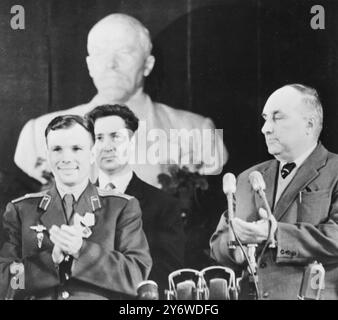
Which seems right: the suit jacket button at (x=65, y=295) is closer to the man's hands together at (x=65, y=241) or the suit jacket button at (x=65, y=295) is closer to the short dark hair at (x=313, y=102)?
the man's hands together at (x=65, y=241)

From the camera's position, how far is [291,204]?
14.7ft

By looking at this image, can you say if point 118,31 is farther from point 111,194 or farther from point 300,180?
point 300,180

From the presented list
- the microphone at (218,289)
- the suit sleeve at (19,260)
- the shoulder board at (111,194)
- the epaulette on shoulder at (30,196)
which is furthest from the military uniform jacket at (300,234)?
the epaulette on shoulder at (30,196)

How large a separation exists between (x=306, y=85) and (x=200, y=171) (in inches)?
34.1

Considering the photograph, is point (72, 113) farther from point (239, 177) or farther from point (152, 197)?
point (239, 177)

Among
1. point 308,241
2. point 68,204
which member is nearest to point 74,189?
point 68,204

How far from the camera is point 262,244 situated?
4.47m

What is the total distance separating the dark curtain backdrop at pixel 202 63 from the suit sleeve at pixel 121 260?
0.60m

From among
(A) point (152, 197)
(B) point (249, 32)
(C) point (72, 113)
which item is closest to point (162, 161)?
(A) point (152, 197)

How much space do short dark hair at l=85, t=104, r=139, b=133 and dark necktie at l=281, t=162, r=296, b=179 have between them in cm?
98

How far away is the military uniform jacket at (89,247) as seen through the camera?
448cm

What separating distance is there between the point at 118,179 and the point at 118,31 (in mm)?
953

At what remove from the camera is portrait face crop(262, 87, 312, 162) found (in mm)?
4555
